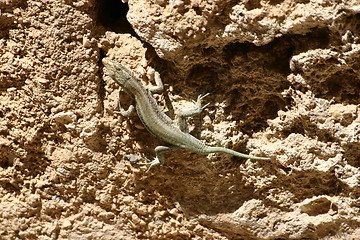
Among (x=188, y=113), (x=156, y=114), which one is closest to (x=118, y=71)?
(x=156, y=114)

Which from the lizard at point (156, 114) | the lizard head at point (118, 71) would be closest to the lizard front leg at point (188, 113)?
the lizard at point (156, 114)

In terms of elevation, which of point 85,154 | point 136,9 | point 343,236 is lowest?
point 343,236

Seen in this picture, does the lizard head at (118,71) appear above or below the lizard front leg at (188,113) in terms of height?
above

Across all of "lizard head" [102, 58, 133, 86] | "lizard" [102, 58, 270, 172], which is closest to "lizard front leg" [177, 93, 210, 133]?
"lizard" [102, 58, 270, 172]

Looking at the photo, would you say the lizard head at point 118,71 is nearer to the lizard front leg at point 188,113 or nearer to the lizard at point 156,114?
the lizard at point 156,114

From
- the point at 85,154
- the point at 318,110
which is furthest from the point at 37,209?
the point at 318,110

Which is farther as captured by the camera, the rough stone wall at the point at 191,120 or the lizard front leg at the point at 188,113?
the lizard front leg at the point at 188,113

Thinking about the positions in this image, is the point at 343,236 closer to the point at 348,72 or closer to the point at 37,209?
the point at 348,72

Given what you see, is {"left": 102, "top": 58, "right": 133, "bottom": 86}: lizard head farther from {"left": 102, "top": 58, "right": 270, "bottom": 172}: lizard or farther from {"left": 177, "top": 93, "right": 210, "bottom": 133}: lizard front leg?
{"left": 177, "top": 93, "right": 210, "bottom": 133}: lizard front leg
